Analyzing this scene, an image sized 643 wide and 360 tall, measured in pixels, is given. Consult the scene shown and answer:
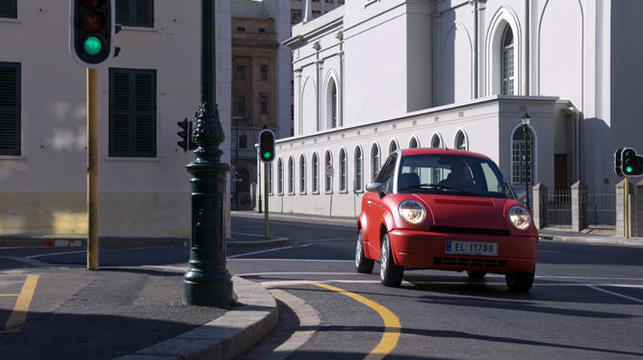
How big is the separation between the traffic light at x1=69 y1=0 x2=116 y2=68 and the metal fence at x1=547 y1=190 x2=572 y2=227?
102ft

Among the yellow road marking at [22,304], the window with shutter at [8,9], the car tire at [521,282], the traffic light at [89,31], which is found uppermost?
the window with shutter at [8,9]

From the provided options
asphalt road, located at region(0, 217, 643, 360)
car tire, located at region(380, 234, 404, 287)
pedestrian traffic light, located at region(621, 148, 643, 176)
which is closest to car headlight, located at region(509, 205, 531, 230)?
asphalt road, located at region(0, 217, 643, 360)

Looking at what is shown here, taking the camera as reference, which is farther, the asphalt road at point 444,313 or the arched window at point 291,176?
the arched window at point 291,176

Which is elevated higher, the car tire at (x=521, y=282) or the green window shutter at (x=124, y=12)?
the green window shutter at (x=124, y=12)

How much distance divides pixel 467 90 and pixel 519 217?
45.9m

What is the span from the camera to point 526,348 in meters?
7.20

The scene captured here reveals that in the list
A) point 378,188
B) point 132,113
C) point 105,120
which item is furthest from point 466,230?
point 105,120

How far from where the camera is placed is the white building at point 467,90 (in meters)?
43.8

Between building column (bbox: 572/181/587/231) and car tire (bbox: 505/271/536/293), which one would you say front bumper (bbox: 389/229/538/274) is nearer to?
car tire (bbox: 505/271/536/293)

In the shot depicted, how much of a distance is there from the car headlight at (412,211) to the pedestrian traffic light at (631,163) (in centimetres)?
2175

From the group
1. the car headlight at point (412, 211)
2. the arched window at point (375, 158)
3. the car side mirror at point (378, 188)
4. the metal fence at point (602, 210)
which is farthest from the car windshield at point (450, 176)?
the arched window at point (375, 158)

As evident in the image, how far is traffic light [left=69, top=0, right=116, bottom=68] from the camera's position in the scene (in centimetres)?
1002

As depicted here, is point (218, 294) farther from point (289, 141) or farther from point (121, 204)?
point (289, 141)

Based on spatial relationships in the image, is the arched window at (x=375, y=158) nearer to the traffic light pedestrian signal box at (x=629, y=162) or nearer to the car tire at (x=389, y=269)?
the traffic light pedestrian signal box at (x=629, y=162)
